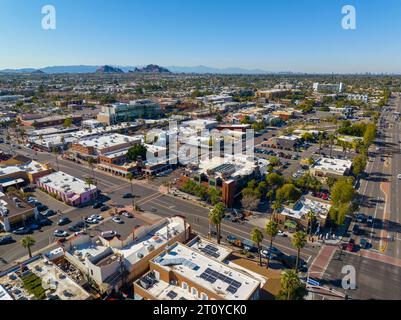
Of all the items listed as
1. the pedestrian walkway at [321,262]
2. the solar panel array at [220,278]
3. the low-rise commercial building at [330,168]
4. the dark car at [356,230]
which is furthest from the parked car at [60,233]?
the low-rise commercial building at [330,168]

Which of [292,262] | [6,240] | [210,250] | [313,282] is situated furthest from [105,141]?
[313,282]

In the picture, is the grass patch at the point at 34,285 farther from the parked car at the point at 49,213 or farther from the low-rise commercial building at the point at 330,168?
the low-rise commercial building at the point at 330,168

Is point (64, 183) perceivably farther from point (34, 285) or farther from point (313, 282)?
point (313, 282)

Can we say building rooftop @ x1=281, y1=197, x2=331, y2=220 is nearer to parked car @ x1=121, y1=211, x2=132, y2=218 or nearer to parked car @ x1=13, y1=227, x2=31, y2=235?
parked car @ x1=121, y1=211, x2=132, y2=218
